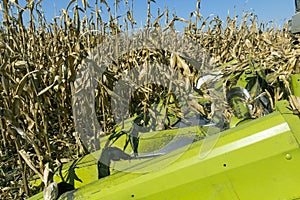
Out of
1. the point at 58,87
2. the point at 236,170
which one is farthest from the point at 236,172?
the point at 58,87

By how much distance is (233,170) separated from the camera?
105 cm

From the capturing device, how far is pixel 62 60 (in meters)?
1.93

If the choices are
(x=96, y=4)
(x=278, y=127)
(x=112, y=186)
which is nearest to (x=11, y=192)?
(x=112, y=186)

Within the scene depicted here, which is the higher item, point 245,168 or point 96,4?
point 96,4

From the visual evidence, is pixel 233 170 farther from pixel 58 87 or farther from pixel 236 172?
pixel 58 87

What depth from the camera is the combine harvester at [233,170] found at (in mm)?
1016

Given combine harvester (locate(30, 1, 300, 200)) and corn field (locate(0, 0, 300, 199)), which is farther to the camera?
corn field (locate(0, 0, 300, 199))

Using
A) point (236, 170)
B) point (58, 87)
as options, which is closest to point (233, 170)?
point (236, 170)

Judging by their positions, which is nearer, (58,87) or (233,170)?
(233,170)

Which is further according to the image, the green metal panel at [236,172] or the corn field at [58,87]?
the corn field at [58,87]

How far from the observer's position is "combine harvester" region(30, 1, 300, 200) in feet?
3.33

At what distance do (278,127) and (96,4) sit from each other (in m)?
1.83

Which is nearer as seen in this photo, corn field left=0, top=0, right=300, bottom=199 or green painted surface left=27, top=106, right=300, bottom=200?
green painted surface left=27, top=106, right=300, bottom=200

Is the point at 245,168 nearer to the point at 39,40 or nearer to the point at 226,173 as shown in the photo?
the point at 226,173
